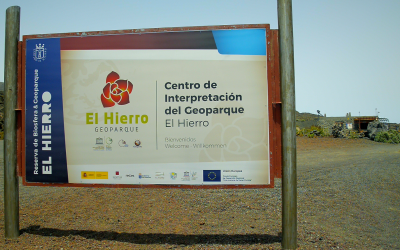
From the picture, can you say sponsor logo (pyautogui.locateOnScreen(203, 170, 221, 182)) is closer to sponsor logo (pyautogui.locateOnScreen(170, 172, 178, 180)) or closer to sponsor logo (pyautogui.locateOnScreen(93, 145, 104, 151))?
sponsor logo (pyautogui.locateOnScreen(170, 172, 178, 180))

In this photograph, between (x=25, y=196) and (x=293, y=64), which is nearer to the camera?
(x=293, y=64)

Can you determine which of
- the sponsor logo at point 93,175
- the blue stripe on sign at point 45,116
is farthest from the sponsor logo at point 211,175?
the blue stripe on sign at point 45,116

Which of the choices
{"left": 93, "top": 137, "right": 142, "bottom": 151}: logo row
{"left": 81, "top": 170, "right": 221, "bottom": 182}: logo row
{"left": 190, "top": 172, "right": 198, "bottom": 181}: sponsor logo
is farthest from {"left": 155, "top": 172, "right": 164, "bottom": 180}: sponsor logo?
{"left": 93, "top": 137, "right": 142, "bottom": 151}: logo row

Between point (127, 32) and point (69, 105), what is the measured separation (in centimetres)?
141

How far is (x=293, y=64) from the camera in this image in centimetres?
423

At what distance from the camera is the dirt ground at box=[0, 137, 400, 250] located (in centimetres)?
456

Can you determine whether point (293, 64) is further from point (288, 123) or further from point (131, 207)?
point (131, 207)

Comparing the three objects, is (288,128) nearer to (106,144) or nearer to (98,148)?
(106,144)

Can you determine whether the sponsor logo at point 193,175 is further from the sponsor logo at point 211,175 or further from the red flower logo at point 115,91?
the red flower logo at point 115,91

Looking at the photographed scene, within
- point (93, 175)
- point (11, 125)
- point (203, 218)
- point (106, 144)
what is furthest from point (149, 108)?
point (203, 218)

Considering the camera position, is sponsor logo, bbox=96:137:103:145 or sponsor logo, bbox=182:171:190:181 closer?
sponsor logo, bbox=182:171:190:181

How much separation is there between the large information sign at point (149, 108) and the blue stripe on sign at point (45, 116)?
0.02 m

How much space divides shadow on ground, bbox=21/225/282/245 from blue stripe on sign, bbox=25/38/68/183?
2.89 ft

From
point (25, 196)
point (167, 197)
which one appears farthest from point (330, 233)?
point (25, 196)
